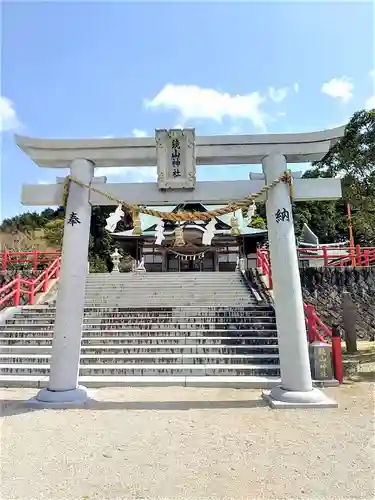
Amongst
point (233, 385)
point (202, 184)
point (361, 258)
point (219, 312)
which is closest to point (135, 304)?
point (219, 312)

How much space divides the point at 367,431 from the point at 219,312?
609 centimetres

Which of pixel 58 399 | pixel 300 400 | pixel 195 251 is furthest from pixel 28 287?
pixel 195 251

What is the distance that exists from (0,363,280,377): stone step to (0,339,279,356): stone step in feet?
1.89

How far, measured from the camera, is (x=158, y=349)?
Answer: 26.1ft

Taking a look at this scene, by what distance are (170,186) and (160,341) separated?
13.5 feet

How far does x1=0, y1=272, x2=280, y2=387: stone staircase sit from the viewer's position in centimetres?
692

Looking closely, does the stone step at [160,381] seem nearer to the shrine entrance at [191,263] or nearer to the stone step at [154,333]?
the stone step at [154,333]

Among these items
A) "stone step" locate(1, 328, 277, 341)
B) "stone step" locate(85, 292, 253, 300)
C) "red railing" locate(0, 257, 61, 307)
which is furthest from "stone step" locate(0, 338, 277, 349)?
"stone step" locate(85, 292, 253, 300)

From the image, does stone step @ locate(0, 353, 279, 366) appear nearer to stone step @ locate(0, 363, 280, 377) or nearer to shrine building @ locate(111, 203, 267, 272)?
stone step @ locate(0, 363, 280, 377)

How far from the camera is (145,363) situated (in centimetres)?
743

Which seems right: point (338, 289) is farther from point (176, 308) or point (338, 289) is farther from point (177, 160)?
point (177, 160)

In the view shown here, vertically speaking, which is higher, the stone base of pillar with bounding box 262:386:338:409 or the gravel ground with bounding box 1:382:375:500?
the stone base of pillar with bounding box 262:386:338:409

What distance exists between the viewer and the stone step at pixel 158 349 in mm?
7781

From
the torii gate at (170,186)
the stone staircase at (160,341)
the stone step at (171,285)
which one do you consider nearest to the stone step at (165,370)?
the stone staircase at (160,341)
